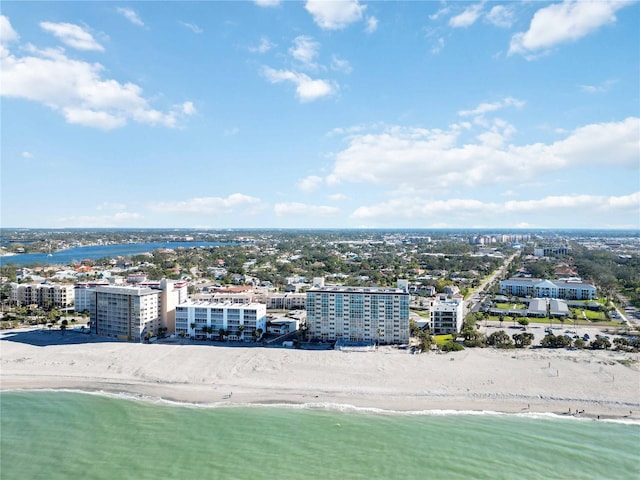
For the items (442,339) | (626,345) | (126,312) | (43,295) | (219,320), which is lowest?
(442,339)

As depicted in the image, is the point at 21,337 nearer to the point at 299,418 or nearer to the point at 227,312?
the point at 227,312

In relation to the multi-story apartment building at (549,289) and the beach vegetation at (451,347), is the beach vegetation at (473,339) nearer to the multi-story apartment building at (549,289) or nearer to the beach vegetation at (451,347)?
the beach vegetation at (451,347)

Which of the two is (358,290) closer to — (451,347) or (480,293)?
(451,347)

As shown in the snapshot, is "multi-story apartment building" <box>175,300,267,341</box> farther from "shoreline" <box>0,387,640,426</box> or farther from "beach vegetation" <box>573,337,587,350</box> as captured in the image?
"beach vegetation" <box>573,337,587,350</box>

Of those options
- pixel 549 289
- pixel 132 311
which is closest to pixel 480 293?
pixel 549 289

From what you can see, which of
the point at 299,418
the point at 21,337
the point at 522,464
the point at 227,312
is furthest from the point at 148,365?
the point at 522,464

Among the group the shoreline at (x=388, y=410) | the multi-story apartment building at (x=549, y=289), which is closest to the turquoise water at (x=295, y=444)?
the shoreline at (x=388, y=410)
